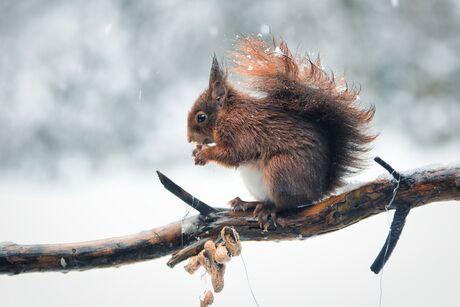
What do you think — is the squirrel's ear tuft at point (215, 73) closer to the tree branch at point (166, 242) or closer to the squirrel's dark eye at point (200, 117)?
the squirrel's dark eye at point (200, 117)

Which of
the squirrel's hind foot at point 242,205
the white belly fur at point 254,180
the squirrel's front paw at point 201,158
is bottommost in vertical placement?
the squirrel's hind foot at point 242,205

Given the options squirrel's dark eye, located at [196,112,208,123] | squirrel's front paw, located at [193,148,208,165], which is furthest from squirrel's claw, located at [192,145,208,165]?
squirrel's dark eye, located at [196,112,208,123]

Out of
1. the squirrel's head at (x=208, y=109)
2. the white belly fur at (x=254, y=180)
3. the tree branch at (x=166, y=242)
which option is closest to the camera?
the tree branch at (x=166, y=242)

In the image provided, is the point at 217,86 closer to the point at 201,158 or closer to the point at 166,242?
the point at 201,158

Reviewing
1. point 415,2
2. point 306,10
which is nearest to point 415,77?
point 415,2

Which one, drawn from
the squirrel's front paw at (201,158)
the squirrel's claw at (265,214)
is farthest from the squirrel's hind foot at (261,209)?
the squirrel's front paw at (201,158)

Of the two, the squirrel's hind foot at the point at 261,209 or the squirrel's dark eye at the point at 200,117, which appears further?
the squirrel's dark eye at the point at 200,117

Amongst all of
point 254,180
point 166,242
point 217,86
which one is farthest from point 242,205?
point 217,86

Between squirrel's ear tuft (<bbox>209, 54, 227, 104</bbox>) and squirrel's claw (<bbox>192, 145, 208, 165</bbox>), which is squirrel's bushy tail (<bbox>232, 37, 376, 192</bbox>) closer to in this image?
squirrel's ear tuft (<bbox>209, 54, 227, 104</bbox>)
